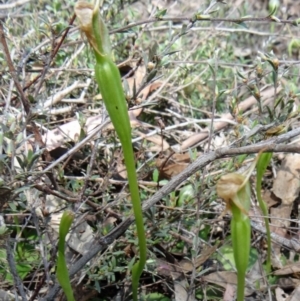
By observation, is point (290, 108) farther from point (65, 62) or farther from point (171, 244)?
point (65, 62)

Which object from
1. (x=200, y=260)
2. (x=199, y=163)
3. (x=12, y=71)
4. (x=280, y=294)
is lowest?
(x=280, y=294)

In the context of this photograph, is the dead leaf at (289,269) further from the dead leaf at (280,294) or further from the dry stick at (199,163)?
the dry stick at (199,163)

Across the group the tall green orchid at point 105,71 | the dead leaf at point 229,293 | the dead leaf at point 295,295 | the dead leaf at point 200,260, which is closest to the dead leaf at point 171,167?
the dead leaf at point 200,260

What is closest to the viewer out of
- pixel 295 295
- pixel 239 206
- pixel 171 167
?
pixel 239 206

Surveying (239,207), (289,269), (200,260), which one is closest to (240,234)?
(239,207)

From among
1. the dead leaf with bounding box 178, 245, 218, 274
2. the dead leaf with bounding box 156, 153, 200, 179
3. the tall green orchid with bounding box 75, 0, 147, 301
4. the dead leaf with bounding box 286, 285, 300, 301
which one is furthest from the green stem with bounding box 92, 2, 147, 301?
the dead leaf with bounding box 156, 153, 200, 179

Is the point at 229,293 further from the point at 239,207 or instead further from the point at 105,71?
the point at 105,71

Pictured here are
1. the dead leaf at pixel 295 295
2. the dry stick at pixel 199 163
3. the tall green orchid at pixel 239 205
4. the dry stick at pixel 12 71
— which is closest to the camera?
the tall green orchid at pixel 239 205

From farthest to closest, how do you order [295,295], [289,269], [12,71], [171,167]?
[171,167]
[289,269]
[295,295]
[12,71]

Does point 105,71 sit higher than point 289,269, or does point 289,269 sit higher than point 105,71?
point 105,71

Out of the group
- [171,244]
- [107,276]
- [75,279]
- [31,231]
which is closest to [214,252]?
[171,244]

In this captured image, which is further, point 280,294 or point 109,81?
point 280,294
